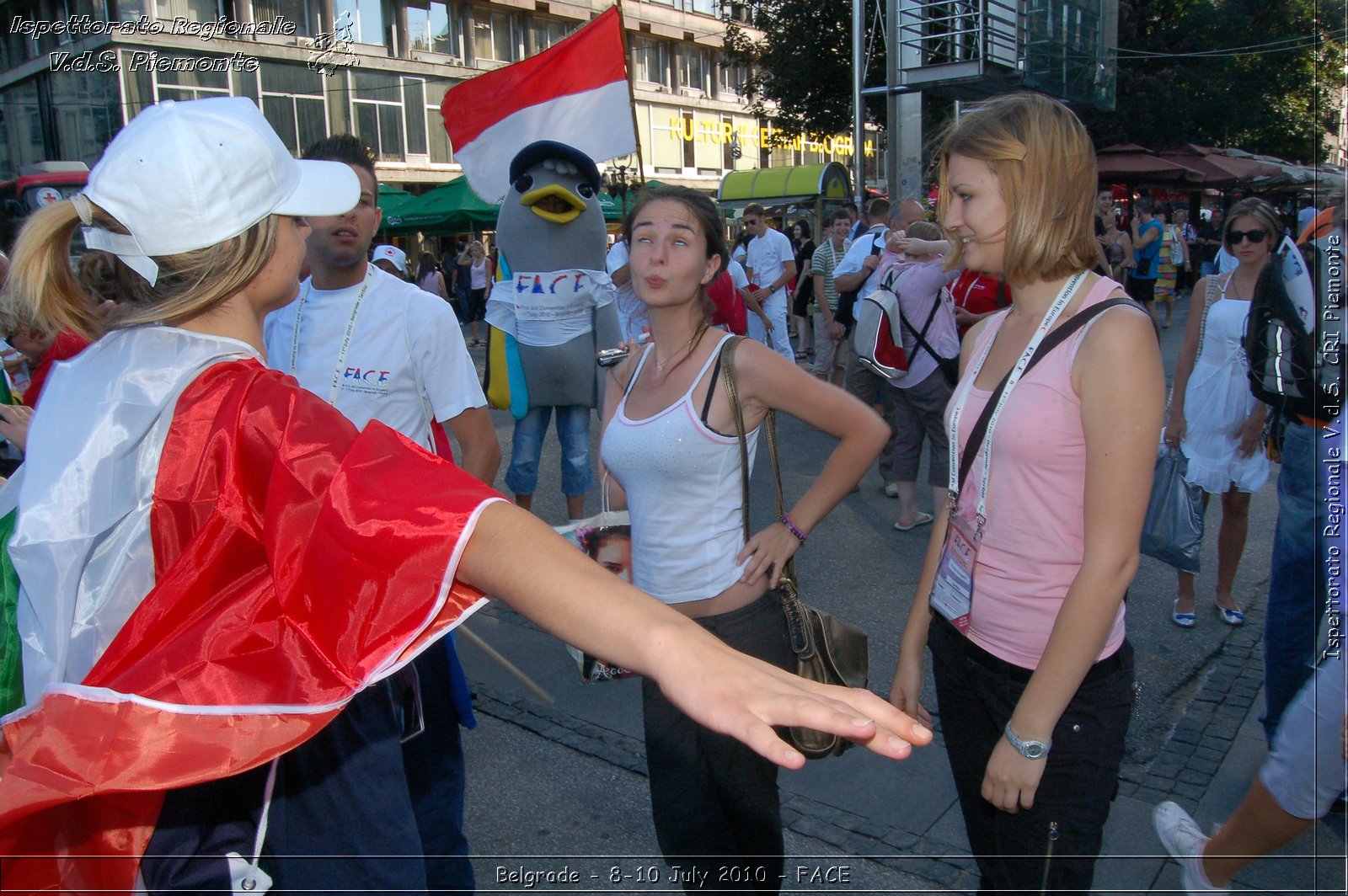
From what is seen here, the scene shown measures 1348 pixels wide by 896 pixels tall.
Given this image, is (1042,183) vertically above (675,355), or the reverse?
(1042,183)

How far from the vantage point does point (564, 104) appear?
6238 millimetres

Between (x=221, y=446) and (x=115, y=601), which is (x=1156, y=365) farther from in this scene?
(x=115, y=601)

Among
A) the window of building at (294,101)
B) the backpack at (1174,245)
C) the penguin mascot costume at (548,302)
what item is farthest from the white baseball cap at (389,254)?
the window of building at (294,101)

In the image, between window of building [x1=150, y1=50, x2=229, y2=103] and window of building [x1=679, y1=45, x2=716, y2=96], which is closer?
window of building [x1=150, y1=50, x2=229, y2=103]

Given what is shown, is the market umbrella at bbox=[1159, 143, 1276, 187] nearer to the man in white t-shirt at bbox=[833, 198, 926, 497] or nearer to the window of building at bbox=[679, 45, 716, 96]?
the man in white t-shirt at bbox=[833, 198, 926, 497]

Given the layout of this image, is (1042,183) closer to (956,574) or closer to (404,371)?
(956,574)

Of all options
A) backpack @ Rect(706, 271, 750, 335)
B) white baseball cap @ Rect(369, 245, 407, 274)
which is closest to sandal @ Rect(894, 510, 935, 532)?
backpack @ Rect(706, 271, 750, 335)

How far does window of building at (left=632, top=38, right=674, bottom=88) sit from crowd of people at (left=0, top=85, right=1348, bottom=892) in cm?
4096

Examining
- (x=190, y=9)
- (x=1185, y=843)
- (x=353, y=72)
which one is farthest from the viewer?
(x=353, y=72)

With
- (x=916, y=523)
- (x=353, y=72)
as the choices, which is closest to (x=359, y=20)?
(x=353, y=72)

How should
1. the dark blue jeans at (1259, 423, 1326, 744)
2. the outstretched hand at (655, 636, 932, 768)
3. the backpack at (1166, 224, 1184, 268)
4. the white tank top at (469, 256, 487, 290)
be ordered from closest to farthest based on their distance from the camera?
the outstretched hand at (655, 636, 932, 768) → the dark blue jeans at (1259, 423, 1326, 744) → the backpack at (1166, 224, 1184, 268) → the white tank top at (469, 256, 487, 290)

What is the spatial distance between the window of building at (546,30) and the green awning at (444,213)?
1992 cm

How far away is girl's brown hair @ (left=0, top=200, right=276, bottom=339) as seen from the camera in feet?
4.33

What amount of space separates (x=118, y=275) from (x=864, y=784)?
2.71 metres
